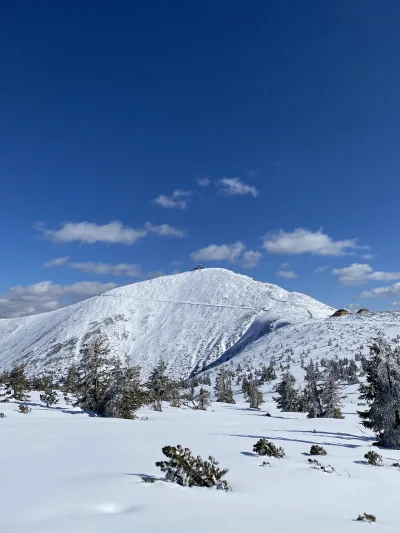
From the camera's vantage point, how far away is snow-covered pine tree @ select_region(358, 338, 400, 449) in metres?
20.4

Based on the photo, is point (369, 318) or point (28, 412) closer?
point (28, 412)

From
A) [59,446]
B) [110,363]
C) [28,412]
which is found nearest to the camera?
[59,446]

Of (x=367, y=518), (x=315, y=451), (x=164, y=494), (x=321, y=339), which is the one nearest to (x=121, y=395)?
(x=315, y=451)

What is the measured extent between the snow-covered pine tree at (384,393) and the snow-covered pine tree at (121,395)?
16.7m

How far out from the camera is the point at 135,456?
389 inches

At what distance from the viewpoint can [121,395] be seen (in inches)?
1085

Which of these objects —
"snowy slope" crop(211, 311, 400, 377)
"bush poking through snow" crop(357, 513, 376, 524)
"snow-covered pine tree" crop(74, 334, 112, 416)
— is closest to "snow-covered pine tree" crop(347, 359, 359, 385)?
"snowy slope" crop(211, 311, 400, 377)

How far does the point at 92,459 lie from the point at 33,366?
192970 millimetres

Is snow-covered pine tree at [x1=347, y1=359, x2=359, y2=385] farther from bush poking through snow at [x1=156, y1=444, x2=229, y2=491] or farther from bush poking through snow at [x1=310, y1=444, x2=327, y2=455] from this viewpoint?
bush poking through snow at [x1=156, y1=444, x2=229, y2=491]

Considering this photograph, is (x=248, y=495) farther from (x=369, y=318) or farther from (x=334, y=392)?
(x=369, y=318)

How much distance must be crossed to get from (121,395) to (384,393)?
18445 mm

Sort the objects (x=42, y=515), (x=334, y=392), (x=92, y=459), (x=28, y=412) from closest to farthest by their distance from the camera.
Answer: (x=42, y=515) < (x=92, y=459) < (x=28, y=412) < (x=334, y=392)

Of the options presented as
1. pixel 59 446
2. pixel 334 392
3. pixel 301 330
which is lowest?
pixel 334 392

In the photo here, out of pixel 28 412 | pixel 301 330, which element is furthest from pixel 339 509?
pixel 301 330
